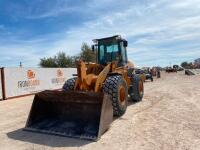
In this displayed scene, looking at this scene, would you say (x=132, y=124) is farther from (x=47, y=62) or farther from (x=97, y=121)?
(x=47, y=62)

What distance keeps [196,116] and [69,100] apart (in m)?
3.85

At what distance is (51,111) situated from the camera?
7895mm

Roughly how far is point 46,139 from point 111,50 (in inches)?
208

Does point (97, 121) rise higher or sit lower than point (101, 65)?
lower

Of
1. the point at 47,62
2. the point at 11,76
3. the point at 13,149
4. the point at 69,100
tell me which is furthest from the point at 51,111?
the point at 47,62

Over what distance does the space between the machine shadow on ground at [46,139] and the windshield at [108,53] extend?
15.2ft

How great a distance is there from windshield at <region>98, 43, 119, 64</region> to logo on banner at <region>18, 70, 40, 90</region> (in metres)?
9.05

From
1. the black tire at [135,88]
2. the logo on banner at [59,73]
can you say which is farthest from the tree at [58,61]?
the black tire at [135,88]

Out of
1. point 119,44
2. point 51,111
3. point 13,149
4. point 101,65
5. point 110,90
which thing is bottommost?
point 13,149

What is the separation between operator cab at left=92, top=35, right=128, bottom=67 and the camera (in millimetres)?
10734

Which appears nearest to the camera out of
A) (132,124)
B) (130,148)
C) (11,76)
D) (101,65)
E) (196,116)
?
(130,148)

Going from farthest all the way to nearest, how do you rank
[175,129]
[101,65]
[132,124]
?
1. [101,65]
2. [132,124]
3. [175,129]

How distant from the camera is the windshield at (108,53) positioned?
10.8 meters

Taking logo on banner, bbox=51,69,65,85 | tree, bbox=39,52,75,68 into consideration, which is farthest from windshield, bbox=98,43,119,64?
tree, bbox=39,52,75,68
